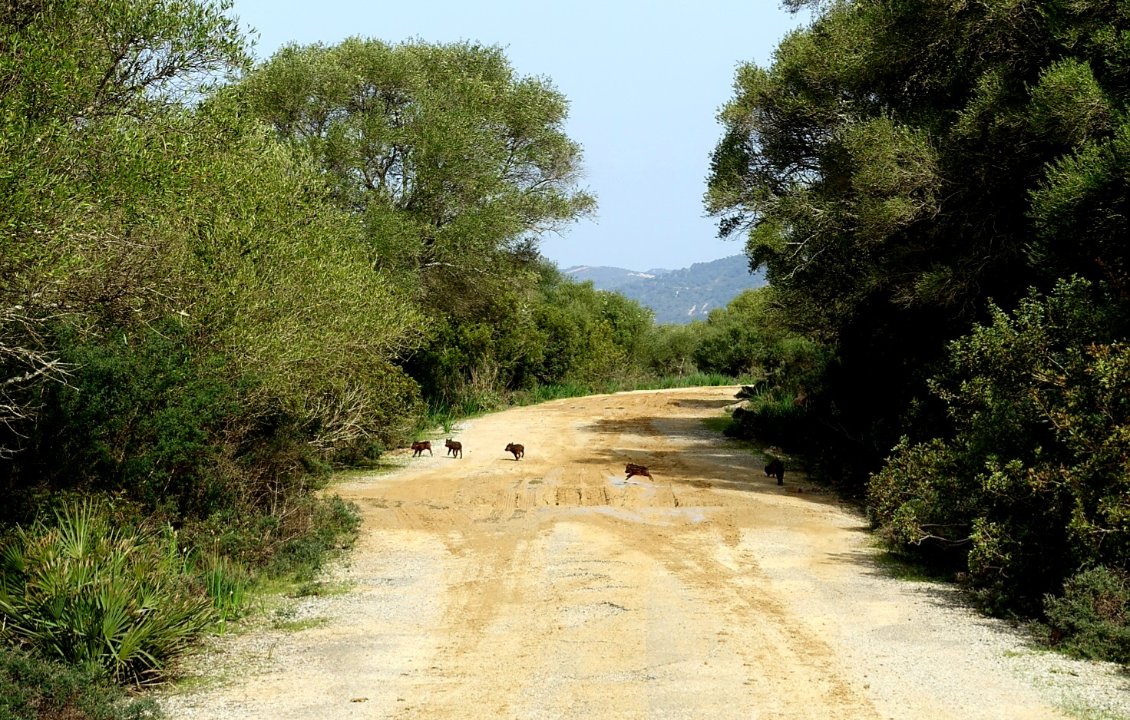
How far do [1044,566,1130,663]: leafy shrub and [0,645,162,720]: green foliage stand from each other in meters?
7.38

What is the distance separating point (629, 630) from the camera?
31.2 ft

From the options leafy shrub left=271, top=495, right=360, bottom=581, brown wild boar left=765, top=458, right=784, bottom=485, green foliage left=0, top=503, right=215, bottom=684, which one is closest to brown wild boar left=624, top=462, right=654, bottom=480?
brown wild boar left=765, top=458, right=784, bottom=485

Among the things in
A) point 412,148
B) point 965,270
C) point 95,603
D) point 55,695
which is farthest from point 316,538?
point 412,148

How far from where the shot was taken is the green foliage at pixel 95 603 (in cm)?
811

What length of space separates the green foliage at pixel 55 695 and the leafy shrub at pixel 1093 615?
738cm

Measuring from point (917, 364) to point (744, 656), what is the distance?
10.9 meters

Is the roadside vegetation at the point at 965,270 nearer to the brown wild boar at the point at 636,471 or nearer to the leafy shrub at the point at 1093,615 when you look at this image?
the leafy shrub at the point at 1093,615

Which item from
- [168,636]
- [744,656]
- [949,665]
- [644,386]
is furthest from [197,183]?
[644,386]

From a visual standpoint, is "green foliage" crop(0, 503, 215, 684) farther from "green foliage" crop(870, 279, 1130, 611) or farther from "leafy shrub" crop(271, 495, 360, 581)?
"green foliage" crop(870, 279, 1130, 611)

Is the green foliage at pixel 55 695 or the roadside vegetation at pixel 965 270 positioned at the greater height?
the roadside vegetation at pixel 965 270

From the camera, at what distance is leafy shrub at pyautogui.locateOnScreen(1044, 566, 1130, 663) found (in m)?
8.92

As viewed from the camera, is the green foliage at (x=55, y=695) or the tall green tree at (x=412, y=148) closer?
the green foliage at (x=55, y=695)

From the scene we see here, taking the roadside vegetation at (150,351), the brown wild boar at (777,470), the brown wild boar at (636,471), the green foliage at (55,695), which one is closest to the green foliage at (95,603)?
the roadside vegetation at (150,351)

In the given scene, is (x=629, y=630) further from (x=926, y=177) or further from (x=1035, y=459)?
(x=926, y=177)
